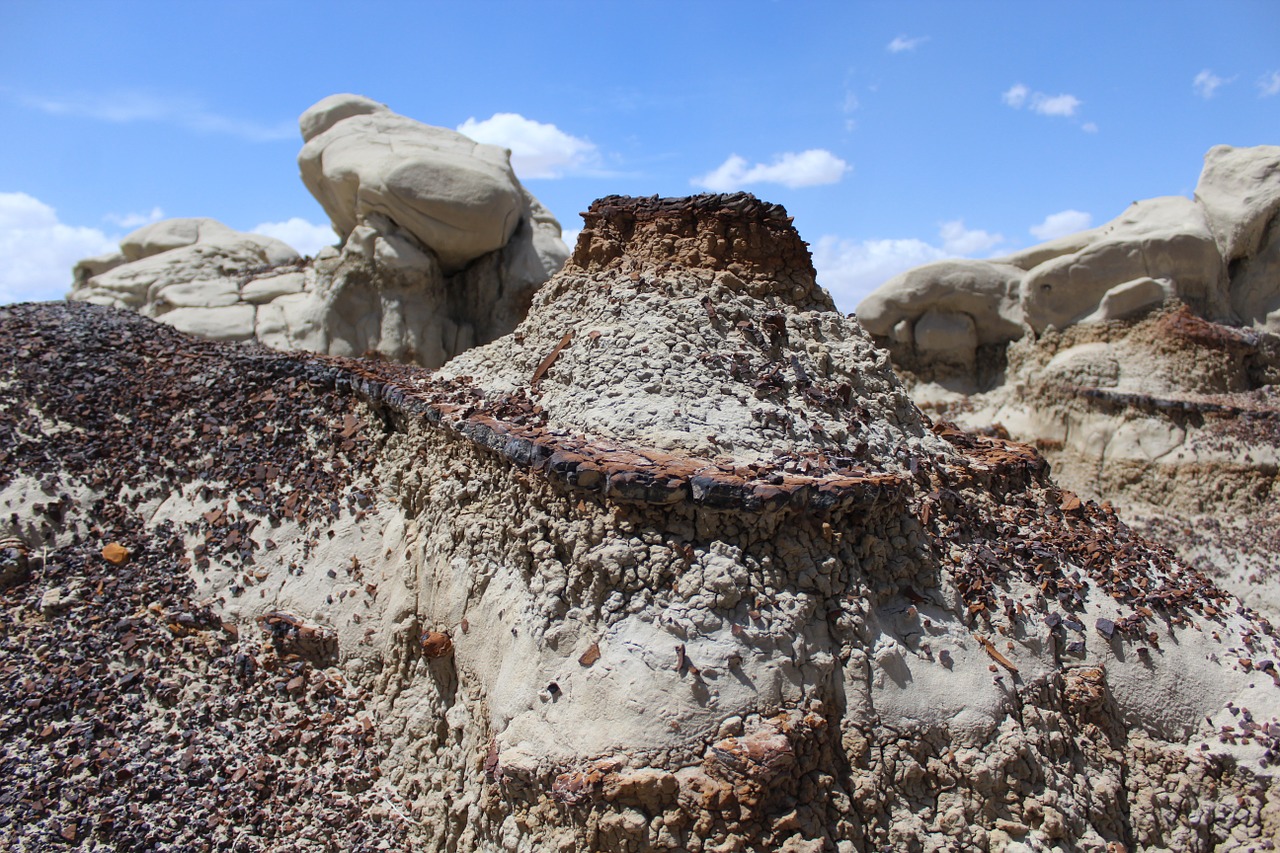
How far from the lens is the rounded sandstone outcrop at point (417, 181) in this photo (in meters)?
15.3

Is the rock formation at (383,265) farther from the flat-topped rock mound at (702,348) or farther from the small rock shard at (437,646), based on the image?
the small rock shard at (437,646)

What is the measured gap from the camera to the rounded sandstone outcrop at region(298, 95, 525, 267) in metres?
15.3

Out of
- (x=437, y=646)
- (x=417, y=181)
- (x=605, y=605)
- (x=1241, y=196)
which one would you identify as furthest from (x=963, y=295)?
(x=605, y=605)

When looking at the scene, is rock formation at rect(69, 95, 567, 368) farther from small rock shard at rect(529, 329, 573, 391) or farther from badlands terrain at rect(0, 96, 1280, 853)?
small rock shard at rect(529, 329, 573, 391)

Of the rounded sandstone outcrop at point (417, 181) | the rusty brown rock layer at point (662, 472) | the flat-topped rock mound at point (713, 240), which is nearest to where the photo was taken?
the rusty brown rock layer at point (662, 472)

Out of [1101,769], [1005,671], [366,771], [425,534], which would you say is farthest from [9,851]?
[1101,769]

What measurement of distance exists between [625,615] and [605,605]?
0.12 metres

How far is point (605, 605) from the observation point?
14.9 feet

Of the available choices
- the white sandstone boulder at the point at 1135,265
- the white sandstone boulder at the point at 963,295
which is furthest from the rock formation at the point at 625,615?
the white sandstone boulder at the point at 963,295

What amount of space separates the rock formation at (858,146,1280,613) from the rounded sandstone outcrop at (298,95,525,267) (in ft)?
22.3

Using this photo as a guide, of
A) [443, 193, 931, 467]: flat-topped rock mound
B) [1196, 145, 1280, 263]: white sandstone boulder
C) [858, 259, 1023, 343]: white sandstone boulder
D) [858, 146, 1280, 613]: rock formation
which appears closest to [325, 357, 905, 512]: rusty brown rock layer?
[443, 193, 931, 467]: flat-topped rock mound

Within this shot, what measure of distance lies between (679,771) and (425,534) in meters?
2.62

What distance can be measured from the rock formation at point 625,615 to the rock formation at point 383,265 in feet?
28.1

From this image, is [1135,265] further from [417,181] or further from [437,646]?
[437,646]
